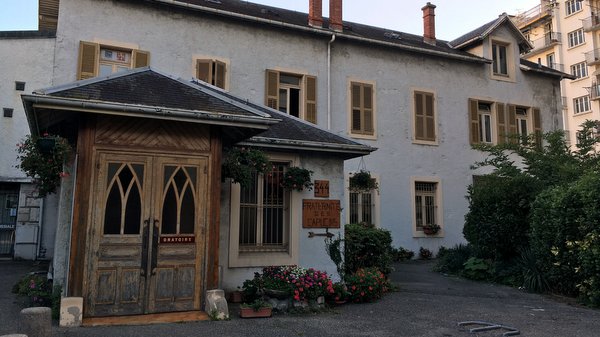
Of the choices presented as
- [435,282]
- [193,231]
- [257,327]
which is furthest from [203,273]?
[435,282]

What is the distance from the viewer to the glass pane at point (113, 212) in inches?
252

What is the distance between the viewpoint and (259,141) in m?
7.94

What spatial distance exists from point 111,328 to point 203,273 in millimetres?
1417

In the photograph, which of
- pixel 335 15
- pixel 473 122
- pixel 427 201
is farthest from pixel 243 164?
pixel 473 122

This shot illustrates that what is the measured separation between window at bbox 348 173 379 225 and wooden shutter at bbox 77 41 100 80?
864cm

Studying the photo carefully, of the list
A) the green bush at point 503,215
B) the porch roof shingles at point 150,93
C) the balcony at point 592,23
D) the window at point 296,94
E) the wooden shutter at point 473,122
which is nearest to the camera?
the porch roof shingles at point 150,93

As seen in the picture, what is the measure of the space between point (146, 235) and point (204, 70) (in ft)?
27.1

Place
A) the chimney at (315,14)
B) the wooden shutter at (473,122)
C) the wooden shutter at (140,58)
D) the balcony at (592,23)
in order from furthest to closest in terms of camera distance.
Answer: the balcony at (592,23), the wooden shutter at (473,122), the chimney at (315,14), the wooden shutter at (140,58)

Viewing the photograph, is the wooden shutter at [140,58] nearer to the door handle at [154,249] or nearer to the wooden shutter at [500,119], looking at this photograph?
the door handle at [154,249]

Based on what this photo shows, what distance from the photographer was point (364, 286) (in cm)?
842

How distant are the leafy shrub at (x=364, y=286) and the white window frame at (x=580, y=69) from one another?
3416cm

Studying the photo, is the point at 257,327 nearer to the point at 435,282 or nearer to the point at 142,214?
the point at 142,214

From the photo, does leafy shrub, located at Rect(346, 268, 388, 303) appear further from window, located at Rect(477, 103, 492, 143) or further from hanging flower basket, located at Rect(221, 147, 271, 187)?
window, located at Rect(477, 103, 492, 143)

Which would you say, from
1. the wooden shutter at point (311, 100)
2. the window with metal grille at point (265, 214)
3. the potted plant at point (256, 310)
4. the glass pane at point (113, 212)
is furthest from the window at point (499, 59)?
the glass pane at point (113, 212)
